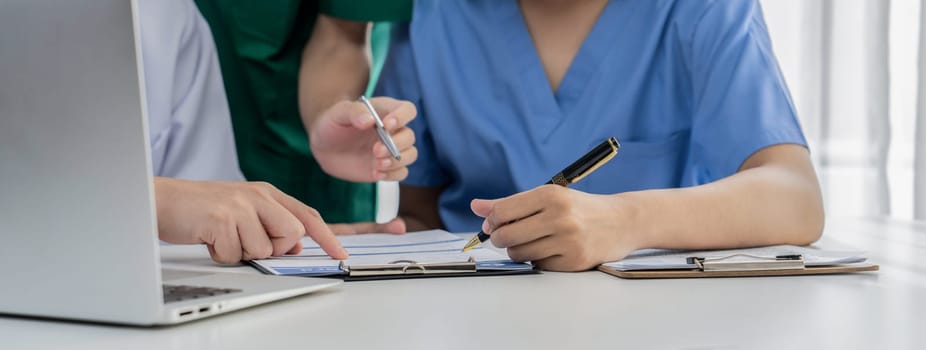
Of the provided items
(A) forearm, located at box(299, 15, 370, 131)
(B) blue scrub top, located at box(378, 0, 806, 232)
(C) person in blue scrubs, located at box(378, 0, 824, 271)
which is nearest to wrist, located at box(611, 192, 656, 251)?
(C) person in blue scrubs, located at box(378, 0, 824, 271)

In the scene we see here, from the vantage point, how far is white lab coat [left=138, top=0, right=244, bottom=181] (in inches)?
52.5

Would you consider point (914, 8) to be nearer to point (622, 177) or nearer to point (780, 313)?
point (622, 177)

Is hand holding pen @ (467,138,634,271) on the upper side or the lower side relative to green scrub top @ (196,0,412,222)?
lower

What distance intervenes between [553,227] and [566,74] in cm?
59

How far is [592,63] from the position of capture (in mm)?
1391

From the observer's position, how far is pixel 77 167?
0.52 metres

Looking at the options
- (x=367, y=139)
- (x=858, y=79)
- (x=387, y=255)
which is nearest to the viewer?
(x=387, y=255)

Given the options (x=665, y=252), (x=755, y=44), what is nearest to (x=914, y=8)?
(x=755, y=44)

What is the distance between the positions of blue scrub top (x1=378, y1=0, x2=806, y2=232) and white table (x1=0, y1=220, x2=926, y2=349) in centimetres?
52

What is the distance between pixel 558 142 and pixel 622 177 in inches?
4.4

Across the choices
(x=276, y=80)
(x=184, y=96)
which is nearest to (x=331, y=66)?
(x=276, y=80)

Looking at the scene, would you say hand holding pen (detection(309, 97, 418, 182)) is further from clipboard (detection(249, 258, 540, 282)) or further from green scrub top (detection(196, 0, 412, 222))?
clipboard (detection(249, 258, 540, 282))

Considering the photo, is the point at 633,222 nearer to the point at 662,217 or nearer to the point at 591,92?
the point at 662,217

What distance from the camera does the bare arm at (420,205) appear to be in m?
A: 1.56
